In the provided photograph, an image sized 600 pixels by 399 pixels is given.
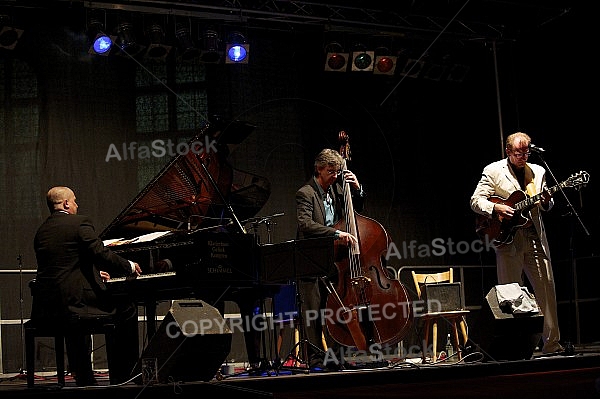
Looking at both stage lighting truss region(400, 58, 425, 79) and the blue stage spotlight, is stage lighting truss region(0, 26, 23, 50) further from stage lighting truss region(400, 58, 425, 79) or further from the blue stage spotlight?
stage lighting truss region(400, 58, 425, 79)

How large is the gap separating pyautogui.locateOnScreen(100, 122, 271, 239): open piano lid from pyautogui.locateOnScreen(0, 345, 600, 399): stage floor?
1.32m

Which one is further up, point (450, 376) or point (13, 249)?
point (13, 249)

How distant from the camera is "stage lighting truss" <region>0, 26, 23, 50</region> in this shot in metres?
7.66

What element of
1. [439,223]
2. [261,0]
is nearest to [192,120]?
[261,0]

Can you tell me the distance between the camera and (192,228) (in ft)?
20.7

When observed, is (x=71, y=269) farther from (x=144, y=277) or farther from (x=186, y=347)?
(x=186, y=347)

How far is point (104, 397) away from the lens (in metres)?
4.59

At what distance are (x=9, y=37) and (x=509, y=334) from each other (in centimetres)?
522

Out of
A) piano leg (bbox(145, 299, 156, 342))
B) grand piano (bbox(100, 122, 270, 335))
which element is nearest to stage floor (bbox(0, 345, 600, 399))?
piano leg (bbox(145, 299, 156, 342))

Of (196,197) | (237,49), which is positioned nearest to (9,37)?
(237,49)

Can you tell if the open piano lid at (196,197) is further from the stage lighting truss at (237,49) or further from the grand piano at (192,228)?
the stage lighting truss at (237,49)

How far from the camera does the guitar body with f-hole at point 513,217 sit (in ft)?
20.5

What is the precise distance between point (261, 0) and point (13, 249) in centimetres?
354

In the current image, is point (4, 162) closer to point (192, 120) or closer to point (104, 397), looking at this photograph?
point (192, 120)
